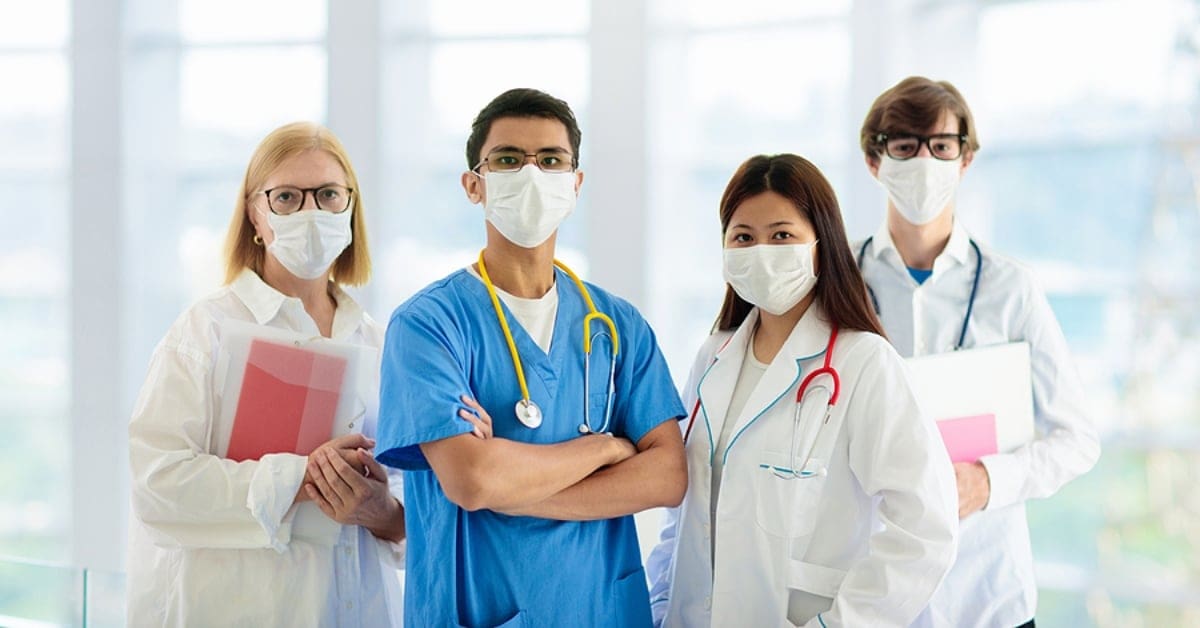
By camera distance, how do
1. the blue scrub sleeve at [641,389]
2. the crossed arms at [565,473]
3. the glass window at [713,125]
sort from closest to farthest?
the crossed arms at [565,473], the blue scrub sleeve at [641,389], the glass window at [713,125]

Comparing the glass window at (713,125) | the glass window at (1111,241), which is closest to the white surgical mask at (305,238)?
the glass window at (713,125)

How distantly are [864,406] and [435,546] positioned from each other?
28.7 inches

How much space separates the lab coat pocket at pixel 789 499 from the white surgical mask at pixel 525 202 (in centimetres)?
56

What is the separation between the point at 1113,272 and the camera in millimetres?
3705

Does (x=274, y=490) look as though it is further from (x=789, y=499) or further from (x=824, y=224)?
(x=824, y=224)

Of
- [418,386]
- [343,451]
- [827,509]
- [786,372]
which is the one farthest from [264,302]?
[827,509]

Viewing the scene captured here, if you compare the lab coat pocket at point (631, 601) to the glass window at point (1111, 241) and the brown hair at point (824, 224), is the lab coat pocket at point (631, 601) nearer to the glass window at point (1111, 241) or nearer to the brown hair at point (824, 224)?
the brown hair at point (824, 224)

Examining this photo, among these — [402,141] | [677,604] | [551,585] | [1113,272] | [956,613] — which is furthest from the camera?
[402,141]

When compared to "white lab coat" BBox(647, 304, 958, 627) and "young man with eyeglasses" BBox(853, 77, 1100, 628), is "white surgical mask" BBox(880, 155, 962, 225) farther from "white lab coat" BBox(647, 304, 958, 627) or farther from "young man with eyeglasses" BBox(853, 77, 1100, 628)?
"white lab coat" BBox(647, 304, 958, 627)

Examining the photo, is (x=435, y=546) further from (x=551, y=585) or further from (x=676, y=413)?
(x=676, y=413)

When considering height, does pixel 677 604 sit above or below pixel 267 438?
below

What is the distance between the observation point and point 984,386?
6.63ft

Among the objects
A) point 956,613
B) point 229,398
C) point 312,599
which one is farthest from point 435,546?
point 956,613

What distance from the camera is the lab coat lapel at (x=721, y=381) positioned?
6.13ft
